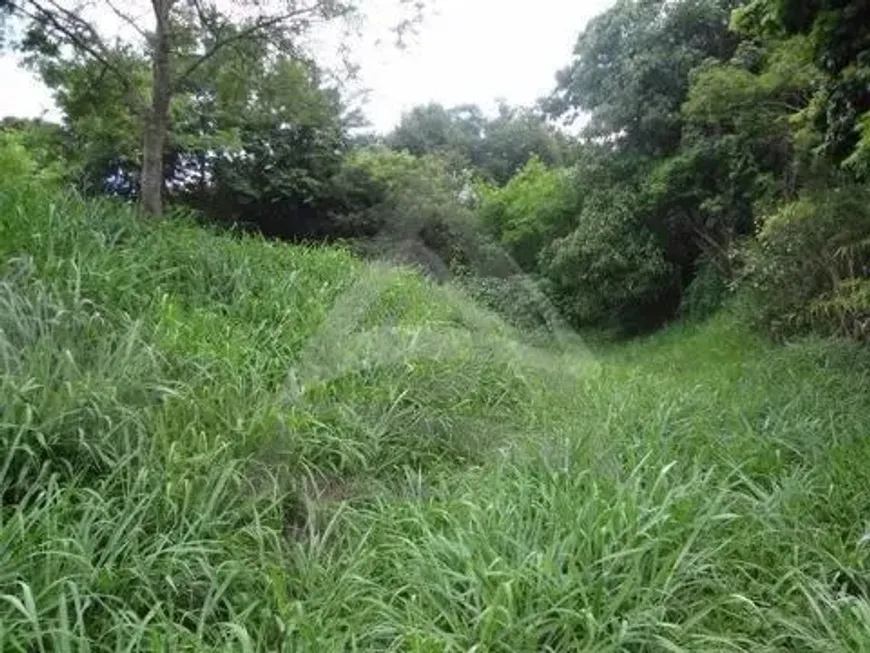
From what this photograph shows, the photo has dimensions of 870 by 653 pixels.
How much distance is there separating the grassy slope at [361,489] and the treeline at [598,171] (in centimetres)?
226

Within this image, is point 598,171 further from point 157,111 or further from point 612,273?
point 157,111

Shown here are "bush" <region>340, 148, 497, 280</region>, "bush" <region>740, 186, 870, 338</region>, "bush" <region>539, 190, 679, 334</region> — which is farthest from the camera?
"bush" <region>340, 148, 497, 280</region>

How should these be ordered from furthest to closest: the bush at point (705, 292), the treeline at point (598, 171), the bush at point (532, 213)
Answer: the bush at point (532, 213) → the bush at point (705, 292) → the treeline at point (598, 171)

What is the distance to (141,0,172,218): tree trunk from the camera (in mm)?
5930

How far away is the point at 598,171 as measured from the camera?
460 inches

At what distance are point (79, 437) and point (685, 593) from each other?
1.80 meters

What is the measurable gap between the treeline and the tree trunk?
23.4 inches

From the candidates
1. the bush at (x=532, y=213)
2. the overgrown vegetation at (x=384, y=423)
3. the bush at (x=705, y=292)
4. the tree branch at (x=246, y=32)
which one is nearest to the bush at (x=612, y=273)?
the bush at (x=705, y=292)

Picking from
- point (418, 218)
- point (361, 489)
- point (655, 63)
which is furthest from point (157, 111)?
point (655, 63)

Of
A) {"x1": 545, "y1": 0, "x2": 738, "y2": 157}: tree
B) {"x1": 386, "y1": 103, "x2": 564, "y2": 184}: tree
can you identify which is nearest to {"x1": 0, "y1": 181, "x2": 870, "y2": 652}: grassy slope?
{"x1": 545, "y1": 0, "x2": 738, "y2": 157}: tree

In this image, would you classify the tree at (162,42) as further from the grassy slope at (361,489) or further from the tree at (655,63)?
the tree at (655,63)

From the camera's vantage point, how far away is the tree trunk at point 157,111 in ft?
19.5

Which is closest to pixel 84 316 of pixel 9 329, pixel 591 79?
pixel 9 329

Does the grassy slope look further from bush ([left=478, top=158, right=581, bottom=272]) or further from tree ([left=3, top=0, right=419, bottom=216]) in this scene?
bush ([left=478, top=158, right=581, bottom=272])
